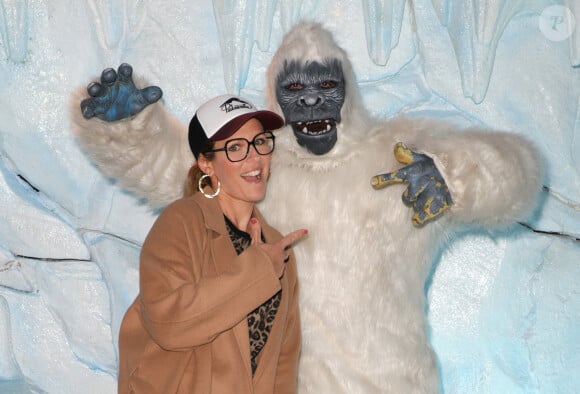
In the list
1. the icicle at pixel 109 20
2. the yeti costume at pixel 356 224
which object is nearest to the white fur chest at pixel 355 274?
the yeti costume at pixel 356 224

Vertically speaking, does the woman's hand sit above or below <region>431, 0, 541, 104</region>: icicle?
above

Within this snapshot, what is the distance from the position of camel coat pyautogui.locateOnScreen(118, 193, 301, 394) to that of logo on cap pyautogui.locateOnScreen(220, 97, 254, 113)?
0.54 feet

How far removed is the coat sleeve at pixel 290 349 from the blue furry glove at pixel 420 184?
10.8 inches

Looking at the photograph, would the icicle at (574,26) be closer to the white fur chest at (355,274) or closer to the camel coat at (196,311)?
the white fur chest at (355,274)

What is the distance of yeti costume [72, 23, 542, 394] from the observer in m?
2.02

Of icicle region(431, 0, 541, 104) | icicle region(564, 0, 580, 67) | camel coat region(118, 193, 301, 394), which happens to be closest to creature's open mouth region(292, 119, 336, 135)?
camel coat region(118, 193, 301, 394)

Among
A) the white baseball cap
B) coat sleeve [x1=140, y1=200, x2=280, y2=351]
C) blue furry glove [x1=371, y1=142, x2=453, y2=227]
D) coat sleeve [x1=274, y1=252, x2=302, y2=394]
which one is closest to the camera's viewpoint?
coat sleeve [x1=140, y1=200, x2=280, y2=351]

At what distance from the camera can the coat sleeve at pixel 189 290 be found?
1.45m

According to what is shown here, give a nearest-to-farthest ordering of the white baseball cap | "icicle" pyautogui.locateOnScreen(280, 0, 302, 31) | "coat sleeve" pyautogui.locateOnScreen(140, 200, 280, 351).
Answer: "coat sleeve" pyautogui.locateOnScreen(140, 200, 280, 351), the white baseball cap, "icicle" pyautogui.locateOnScreen(280, 0, 302, 31)

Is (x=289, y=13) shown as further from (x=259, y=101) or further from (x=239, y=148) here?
(x=239, y=148)

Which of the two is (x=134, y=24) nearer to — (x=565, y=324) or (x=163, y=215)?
(x=163, y=215)

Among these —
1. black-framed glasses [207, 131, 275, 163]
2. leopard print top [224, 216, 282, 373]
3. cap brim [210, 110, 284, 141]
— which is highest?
cap brim [210, 110, 284, 141]

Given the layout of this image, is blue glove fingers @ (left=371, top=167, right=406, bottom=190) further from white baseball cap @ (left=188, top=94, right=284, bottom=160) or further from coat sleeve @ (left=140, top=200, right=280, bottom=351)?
coat sleeve @ (left=140, top=200, right=280, bottom=351)

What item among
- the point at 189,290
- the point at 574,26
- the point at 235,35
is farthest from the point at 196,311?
the point at 574,26
